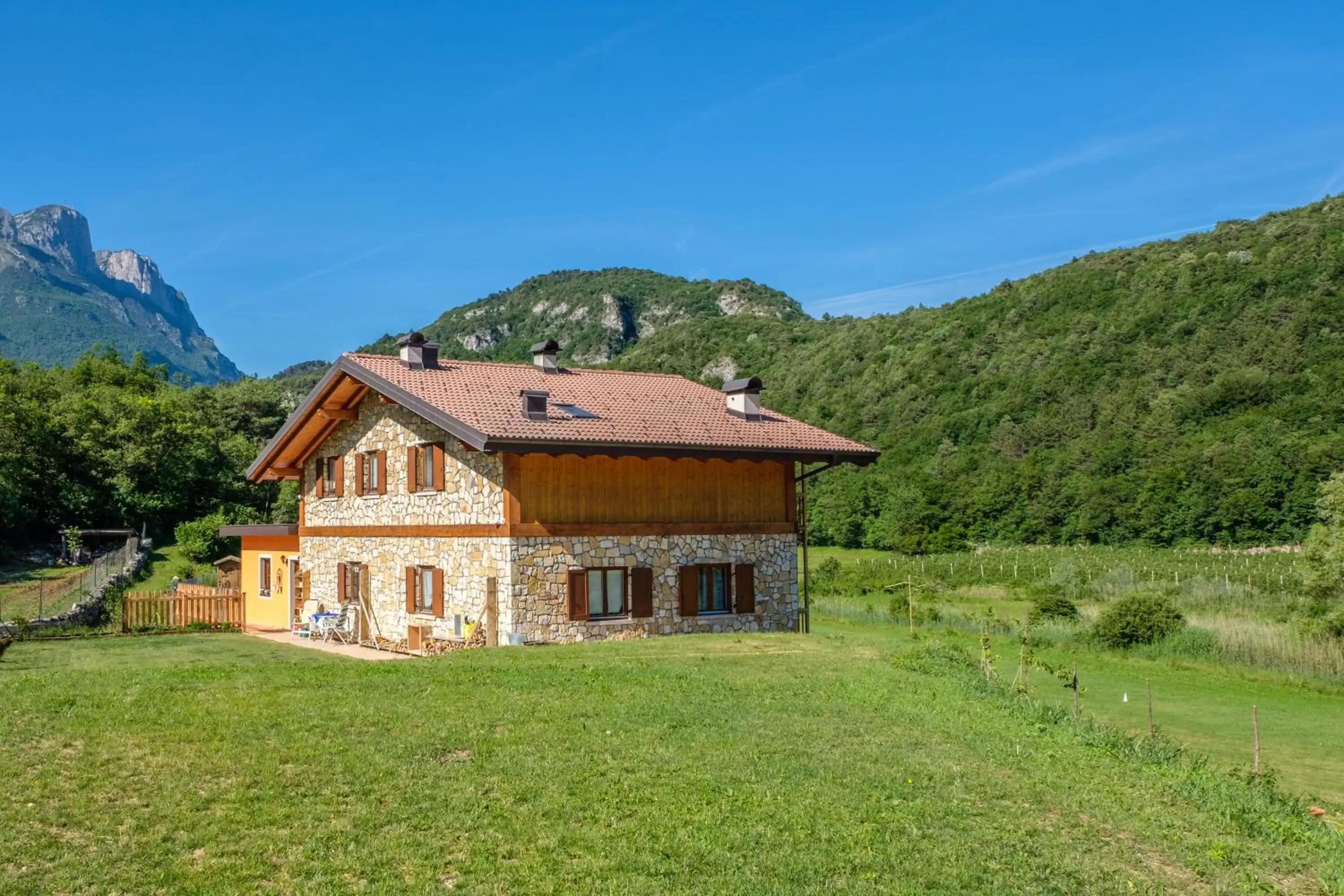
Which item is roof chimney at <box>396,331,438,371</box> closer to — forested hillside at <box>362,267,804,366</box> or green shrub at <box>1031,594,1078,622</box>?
green shrub at <box>1031,594,1078,622</box>

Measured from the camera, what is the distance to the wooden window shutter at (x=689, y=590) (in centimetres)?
2308

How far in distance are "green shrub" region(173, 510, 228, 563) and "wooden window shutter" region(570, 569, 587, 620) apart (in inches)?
961

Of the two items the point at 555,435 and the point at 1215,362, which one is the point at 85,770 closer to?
the point at 555,435

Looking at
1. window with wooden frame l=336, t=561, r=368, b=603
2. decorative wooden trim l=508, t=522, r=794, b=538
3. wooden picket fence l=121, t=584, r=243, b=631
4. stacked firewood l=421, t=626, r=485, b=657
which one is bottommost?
stacked firewood l=421, t=626, r=485, b=657

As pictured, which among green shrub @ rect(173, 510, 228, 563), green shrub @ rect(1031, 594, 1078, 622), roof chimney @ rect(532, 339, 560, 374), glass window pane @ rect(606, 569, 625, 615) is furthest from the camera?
green shrub @ rect(173, 510, 228, 563)

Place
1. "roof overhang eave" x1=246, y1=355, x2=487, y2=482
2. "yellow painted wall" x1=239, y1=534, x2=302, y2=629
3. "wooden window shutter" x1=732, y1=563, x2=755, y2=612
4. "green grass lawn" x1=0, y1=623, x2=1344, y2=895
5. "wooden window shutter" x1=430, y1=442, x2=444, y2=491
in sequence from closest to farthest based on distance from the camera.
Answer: "green grass lawn" x1=0, y1=623, x2=1344, y2=895 → "roof overhang eave" x1=246, y1=355, x2=487, y2=482 → "wooden window shutter" x1=430, y1=442, x2=444, y2=491 → "wooden window shutter" x1=732, y1=563, x2=755, y2=612 → "yellow painted wall" x1=239, y1=534, x2=302, y2=629

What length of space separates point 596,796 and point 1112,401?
62.0m

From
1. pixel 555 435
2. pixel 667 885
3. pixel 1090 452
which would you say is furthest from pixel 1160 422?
pixel 667 885

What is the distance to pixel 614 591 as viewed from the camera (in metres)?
22.4

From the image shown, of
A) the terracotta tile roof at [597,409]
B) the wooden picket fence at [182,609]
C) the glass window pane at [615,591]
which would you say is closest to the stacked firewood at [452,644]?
the glass window pane at [615,591]

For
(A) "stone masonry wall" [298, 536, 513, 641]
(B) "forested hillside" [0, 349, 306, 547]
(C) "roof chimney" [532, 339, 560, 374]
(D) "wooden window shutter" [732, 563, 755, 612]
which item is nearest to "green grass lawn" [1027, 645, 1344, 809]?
(D) "wooden window shutter" [732, 563, 755, 612]

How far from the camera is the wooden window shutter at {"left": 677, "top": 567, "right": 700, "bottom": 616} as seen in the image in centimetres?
2308

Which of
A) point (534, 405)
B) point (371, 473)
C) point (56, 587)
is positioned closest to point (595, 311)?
point (56, 587)

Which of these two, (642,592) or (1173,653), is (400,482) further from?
(1173,653)
